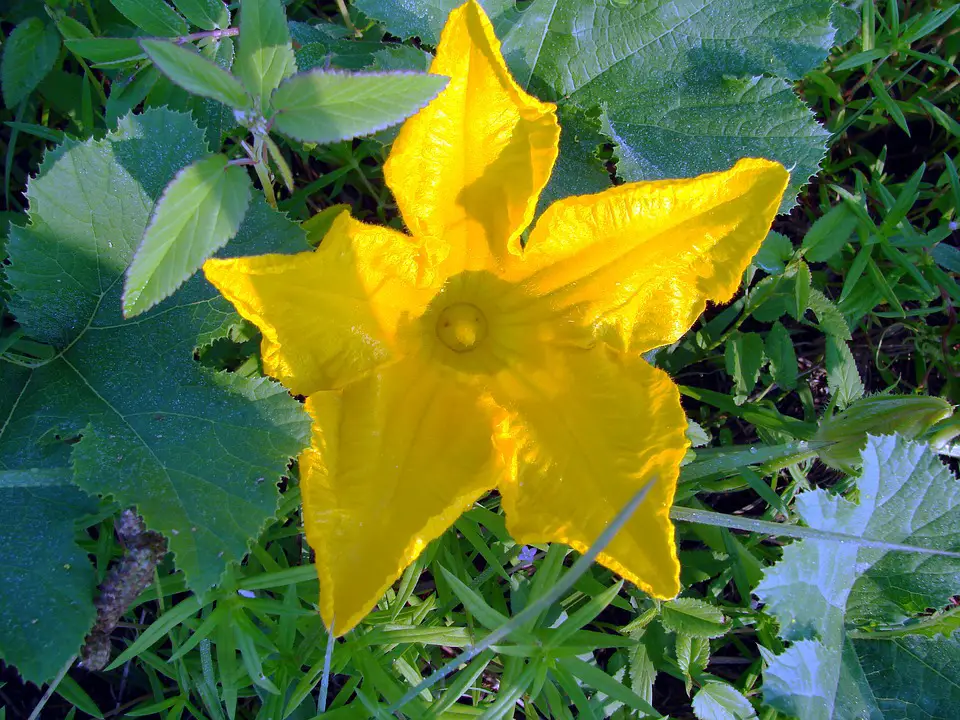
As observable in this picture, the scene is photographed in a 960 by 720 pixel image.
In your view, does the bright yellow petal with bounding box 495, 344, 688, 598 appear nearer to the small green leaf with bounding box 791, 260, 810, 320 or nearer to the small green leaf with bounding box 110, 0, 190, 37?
the small green leaf with bounding box 791, 260, 810, 320

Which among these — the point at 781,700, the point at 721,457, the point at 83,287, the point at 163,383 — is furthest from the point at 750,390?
the point at 83,287

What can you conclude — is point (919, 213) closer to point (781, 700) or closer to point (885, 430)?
point (885, 430)

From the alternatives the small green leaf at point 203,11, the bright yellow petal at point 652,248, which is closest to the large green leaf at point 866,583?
the bright yellow petal at point 652,248

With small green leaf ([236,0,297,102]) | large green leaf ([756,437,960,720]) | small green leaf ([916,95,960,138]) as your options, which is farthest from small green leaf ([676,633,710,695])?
small green leaf ([916,95,960,138])

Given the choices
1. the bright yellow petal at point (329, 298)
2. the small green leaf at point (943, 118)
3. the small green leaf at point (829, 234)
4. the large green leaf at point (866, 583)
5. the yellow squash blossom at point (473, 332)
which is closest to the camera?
the bright yellow petal at point (329, 298)

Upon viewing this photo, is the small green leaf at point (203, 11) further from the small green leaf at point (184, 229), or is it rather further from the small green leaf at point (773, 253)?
the small green leaf at point (773, 253)

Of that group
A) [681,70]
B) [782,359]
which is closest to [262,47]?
[681,70]
